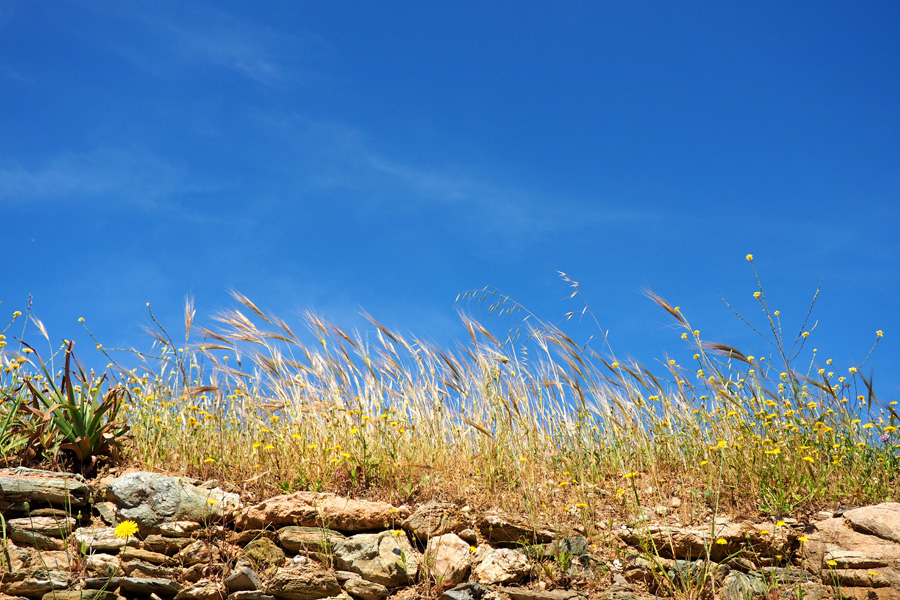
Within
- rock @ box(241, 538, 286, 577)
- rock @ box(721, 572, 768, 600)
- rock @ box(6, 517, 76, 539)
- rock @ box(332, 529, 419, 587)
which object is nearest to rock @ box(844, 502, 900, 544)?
rock @ box(721, 572, 768, 600)

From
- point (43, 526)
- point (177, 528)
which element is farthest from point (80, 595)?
point (43, 526)

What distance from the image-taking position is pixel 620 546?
4.06 meters

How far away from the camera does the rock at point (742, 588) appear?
12.0 ft

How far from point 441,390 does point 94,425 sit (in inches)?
107

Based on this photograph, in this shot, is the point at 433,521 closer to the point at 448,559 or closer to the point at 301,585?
the point at 448,559

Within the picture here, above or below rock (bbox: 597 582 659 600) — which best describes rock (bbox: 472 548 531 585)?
above

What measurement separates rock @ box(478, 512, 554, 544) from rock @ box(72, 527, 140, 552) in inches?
87.6

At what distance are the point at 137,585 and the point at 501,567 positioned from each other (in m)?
2.10

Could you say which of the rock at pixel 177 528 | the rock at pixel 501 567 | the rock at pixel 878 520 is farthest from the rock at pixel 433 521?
the rock at pixel 878 520

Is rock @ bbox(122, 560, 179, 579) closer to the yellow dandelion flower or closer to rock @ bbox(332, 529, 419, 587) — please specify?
the yellow dandelion flower

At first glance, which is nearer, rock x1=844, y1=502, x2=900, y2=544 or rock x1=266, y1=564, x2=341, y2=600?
rock x1=266, y1=564, x2=341, y2=600

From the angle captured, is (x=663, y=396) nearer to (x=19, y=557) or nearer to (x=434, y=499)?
(x=434, y=499)

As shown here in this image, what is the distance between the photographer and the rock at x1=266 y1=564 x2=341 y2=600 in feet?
11.8

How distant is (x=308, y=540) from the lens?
13.0ft
